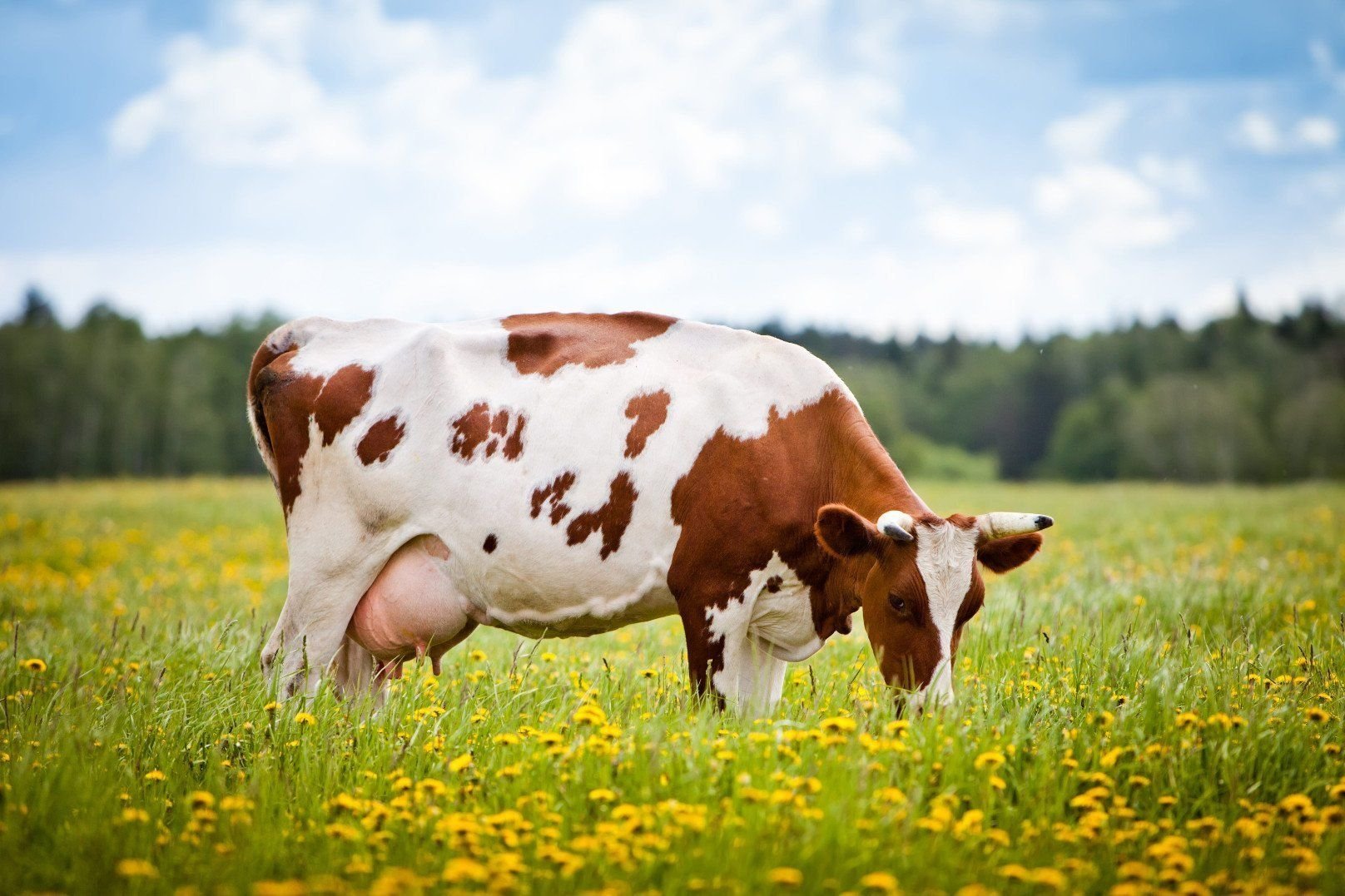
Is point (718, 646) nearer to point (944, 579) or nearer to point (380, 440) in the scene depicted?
point (944, 579)

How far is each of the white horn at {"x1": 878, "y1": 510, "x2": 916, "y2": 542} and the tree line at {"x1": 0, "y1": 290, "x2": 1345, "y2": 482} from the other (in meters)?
50.0

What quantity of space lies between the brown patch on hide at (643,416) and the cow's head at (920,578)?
3.71ft

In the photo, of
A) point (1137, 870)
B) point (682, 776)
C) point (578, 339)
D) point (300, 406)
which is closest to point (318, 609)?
point (300, 406)

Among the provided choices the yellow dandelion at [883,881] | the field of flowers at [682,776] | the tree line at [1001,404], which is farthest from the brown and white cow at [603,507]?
the tree line at [1001,404]

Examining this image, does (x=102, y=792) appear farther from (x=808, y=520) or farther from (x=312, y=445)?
(x=808, y=520)

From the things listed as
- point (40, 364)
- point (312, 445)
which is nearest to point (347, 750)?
point (312, 445)

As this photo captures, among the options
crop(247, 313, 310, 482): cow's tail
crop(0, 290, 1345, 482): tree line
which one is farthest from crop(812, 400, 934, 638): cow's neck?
crop(0, 290, 1345, 482): tree line

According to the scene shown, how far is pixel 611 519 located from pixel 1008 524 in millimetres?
2001

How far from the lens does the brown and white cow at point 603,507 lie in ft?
16.6

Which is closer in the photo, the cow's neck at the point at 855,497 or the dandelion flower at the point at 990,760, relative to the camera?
the dandelion flower at the point at 990,760

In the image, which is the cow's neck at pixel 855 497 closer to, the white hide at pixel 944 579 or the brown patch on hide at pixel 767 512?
the brown patch on hide at pixel 767 512

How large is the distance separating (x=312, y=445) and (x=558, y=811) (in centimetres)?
316

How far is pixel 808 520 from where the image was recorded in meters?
5.32

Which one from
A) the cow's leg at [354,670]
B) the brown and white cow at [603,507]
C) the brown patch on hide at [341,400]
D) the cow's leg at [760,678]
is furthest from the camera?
the cow's leg at [354,670]
